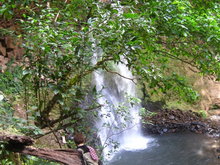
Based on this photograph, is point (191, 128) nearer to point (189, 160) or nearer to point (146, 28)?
point (189, 160)

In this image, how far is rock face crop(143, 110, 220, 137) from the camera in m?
11.3

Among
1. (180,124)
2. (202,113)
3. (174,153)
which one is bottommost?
(174,153)

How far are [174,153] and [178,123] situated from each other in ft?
10.8

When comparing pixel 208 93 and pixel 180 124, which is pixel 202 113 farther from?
pixel 208 93

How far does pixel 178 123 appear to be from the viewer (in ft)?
38.9

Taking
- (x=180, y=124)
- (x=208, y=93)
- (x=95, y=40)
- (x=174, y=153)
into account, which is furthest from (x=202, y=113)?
(x=95, y=40)

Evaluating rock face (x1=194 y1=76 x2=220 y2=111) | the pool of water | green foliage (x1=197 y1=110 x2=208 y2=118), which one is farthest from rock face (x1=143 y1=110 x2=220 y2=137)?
rock face (x1=194 y1=76 x2=220 y2=111)

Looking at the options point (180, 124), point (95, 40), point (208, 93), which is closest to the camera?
point (95, 40)

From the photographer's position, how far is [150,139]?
1047cm

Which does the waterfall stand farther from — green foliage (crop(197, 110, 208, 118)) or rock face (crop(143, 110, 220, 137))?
green foliage (crop(197, 110, 208, 118))

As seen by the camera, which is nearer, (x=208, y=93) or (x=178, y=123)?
(x=178, y=123)

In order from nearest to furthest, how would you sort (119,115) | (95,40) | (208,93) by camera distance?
(95,40) < (119,115) < (208,93)

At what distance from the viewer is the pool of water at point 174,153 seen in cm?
795

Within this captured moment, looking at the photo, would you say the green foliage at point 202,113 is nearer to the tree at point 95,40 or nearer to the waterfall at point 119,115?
the waterfall at point 119,115
